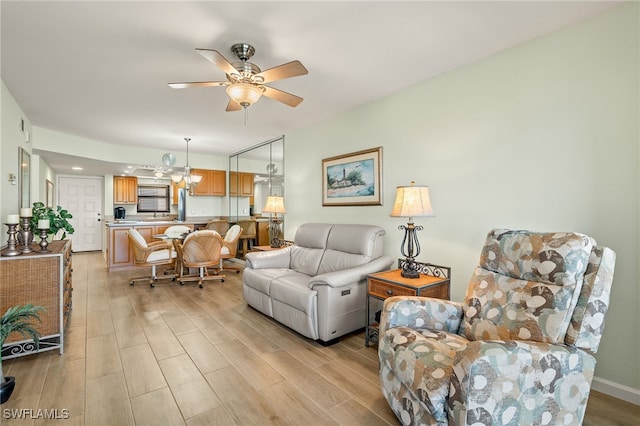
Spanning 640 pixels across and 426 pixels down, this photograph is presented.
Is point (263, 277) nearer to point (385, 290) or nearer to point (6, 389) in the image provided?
point (385, 290)

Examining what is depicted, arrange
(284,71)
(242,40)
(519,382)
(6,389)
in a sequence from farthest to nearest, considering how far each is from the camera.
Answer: (242,40) < (284,71) < (6,389) < (519,382)

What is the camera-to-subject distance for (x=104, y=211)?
7.88 metres

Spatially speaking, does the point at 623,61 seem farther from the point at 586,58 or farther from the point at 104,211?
the point at 104,211

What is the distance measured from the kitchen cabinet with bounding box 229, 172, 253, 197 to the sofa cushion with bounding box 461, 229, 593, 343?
5.27 meters

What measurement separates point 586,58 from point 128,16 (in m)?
3.11

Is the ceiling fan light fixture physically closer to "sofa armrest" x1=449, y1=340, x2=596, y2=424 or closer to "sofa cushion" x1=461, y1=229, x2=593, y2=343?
"sofa cushion" x1=461, y1=229, x2=593, y2=343

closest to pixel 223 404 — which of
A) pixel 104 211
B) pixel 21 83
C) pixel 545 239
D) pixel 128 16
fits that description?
pixel 545 239

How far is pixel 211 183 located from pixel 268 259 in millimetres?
4031

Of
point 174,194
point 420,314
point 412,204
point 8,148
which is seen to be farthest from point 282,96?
point 174,194

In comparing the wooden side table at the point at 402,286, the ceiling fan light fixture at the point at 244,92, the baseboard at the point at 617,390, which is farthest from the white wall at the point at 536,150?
the ceiling fan light fixture at the point at 244,92

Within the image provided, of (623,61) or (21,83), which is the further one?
(21,83)

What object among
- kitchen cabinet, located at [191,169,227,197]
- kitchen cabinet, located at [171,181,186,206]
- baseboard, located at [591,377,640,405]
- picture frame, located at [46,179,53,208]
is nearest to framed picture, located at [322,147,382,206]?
baseboard, located at [591,377,640,405]

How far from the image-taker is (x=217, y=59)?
196cm

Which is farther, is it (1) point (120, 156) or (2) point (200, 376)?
(1) point (120, 156)
